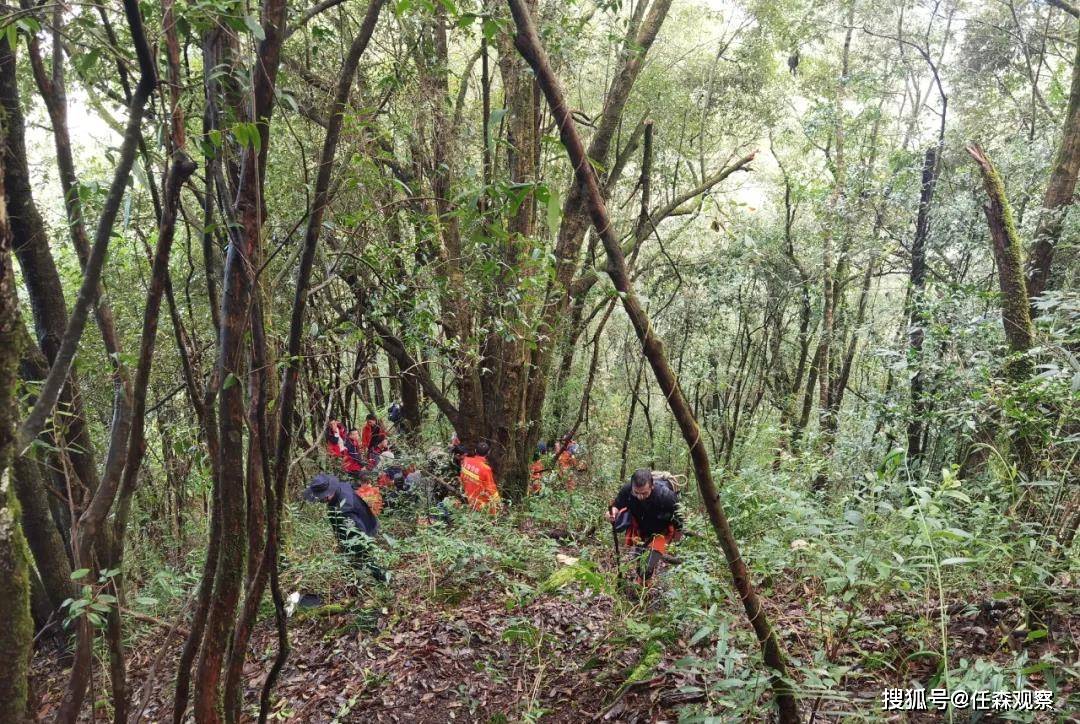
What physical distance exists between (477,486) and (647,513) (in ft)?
8.07

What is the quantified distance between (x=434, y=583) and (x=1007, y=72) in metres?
12.3

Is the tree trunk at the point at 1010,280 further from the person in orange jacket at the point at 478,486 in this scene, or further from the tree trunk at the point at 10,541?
the tree trunk at the point at 10,541

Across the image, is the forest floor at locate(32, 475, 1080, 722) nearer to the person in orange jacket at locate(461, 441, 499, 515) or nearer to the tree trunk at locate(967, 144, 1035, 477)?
the person in orange jacket at locate(461, 441, 499, 515)

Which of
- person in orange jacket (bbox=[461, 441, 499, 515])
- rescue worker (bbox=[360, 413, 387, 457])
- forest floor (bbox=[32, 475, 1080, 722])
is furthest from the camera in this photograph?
rescue worker (bbox=[360, 413, 387, 457])

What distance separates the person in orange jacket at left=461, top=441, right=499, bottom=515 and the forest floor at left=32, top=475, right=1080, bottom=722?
868 mm

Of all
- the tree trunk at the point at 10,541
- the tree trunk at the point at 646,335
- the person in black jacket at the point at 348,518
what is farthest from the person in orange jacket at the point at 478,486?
the tree trunk at the point at 10,541

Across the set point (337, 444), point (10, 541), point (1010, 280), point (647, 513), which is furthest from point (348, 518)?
point (1010, 280)

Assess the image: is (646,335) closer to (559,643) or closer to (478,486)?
(559,643)

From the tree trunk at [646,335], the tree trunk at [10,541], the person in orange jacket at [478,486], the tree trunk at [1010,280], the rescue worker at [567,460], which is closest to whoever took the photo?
the tree trunk at [10,541]

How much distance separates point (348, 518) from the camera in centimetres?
571

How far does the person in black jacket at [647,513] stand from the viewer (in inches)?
225

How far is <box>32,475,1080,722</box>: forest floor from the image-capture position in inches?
125

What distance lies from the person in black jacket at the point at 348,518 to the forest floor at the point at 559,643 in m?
0.19

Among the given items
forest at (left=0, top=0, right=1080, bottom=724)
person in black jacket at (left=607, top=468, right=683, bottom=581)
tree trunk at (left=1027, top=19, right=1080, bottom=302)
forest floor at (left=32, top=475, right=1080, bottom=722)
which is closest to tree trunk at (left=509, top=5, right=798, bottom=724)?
forest at (left=0, top=0, right=1080, bottom=724)
